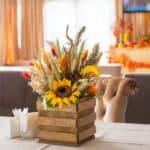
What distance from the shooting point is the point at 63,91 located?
171 centimetres

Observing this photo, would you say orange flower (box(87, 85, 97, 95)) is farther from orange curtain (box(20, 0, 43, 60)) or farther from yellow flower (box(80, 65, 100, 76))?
orange curtain (box(20, 0, 43, 60))

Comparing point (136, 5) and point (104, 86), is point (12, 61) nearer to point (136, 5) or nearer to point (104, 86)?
point (136, 5)

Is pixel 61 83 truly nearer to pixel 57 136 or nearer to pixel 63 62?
pixel 63 62

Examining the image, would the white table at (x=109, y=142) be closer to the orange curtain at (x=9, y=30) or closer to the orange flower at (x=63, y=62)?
the orange flower at (x=63, y=62)

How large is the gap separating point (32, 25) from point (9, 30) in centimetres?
44

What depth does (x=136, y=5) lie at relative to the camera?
682cm

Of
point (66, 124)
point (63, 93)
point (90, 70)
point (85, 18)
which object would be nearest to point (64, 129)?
point (66, 124)

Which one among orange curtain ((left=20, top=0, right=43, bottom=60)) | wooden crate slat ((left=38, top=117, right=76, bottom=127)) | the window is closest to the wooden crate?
wooden crate slat ((left=38, top=117, right=76, bottom=127))

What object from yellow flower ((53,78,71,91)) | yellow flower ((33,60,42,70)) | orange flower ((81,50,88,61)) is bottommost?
yellow flower ((53,78,71,91))

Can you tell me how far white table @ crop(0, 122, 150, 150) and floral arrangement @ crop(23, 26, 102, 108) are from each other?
19 centimetres

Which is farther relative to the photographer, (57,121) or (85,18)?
(85,18)

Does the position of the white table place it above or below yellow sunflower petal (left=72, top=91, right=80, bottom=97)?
below

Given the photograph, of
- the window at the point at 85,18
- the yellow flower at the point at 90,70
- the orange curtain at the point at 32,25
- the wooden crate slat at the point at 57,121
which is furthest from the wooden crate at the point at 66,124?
the orange curtain at the point at 32,25

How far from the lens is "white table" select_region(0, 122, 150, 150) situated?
1727mm
